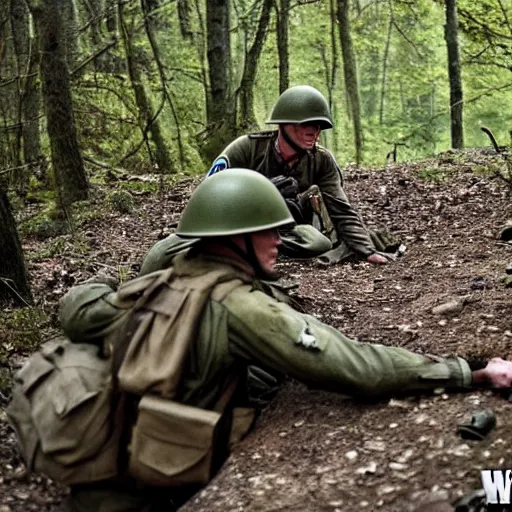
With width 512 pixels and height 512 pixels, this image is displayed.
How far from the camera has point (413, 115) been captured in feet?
94.9

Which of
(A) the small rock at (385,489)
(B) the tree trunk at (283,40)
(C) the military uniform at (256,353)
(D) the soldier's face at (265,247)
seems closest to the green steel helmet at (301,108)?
(D) the soldier's face at (265,247)

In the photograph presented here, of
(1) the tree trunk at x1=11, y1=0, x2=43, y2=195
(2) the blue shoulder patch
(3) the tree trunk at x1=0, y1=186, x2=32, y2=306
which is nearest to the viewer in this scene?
(3) the tree trunk at x1=0, y1=186, x2=32, y2=306

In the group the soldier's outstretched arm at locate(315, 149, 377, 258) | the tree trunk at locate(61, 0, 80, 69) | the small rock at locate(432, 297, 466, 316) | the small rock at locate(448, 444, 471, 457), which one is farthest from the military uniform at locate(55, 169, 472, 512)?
the tree trunk at locate(61, 0, 80, 69)

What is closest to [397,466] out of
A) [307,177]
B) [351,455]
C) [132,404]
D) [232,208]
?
[351,455]

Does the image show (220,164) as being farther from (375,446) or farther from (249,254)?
(375,446)

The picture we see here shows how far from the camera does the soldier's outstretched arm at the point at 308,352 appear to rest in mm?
2791

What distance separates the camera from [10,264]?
500cm

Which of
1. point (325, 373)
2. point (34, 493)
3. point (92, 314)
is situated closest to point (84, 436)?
point (92, 314)

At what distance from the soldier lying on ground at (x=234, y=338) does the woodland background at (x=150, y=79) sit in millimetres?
2330

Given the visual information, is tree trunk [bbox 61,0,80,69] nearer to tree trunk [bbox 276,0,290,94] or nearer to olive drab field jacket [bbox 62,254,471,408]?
tree trunk [bbox 276,0,290,94]

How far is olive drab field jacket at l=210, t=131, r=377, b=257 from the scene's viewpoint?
6324 millimetres

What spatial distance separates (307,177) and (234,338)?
12.6ft

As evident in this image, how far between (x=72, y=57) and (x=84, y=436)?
10960 millimetres

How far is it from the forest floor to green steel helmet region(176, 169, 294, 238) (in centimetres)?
93
